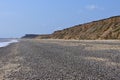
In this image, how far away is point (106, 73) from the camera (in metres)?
13.9

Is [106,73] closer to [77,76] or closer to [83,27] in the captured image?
[77,76]

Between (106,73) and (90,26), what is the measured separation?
90387 mm

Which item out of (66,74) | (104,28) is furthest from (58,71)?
(104,28)

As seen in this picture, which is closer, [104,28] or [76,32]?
[104,28]

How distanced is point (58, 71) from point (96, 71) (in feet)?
5.95

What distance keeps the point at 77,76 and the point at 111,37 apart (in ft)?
195

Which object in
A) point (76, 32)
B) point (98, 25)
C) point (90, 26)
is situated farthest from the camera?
point (76, 32)

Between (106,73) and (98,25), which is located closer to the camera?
(106,73)

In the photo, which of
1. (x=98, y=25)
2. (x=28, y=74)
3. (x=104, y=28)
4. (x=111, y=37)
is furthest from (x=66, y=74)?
(x=98, y=25)

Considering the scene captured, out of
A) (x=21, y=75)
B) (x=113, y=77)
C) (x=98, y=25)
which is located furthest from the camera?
(x=98, y=25)

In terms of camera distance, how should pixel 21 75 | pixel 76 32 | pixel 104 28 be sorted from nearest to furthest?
pixel 21 75
pixel 104 28
pixel 76 32

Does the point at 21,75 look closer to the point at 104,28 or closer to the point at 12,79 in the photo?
the point at 12,79

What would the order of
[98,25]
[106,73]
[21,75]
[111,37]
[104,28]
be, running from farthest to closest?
[98,25] → [104,28] → [111,37] → [21,75] → [106,73]

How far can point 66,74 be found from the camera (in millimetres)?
14148
